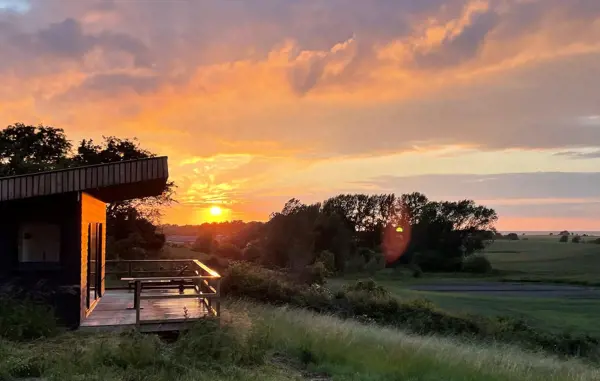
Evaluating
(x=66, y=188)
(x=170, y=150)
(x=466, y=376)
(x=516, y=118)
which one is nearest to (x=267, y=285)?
(x=170, y=150)

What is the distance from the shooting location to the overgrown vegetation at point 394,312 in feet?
60.8

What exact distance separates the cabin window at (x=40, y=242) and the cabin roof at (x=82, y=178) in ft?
2.75

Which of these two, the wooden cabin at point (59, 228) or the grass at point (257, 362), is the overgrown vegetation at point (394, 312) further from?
the wooden cabin at point (59, 228)

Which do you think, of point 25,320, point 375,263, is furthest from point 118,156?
point 25,320

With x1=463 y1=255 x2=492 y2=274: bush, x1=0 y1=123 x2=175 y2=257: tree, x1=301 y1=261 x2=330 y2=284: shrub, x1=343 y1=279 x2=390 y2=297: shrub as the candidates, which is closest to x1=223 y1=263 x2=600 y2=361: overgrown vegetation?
x1=343 y1=279 x2=390 y2=297: shrub

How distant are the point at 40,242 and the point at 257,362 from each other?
4.85 meters

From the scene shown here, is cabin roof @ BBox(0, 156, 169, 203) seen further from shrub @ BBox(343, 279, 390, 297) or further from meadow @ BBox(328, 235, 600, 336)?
meadow @ BBox(328, 235, 600, 336)

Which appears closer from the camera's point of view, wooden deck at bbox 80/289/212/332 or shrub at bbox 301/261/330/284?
wooden deck at bbox 80/289/212/332

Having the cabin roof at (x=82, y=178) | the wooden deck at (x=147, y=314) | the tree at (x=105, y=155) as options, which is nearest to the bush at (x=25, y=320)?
the wooden deck at (x=147, y=314)

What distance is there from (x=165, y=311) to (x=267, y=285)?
31.6 ft

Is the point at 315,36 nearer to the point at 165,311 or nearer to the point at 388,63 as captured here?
the point at 388,63

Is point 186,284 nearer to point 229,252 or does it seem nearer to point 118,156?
point 118,156

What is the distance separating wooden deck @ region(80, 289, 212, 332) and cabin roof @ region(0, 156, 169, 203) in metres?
2.17

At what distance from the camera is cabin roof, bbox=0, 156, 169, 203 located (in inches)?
385
